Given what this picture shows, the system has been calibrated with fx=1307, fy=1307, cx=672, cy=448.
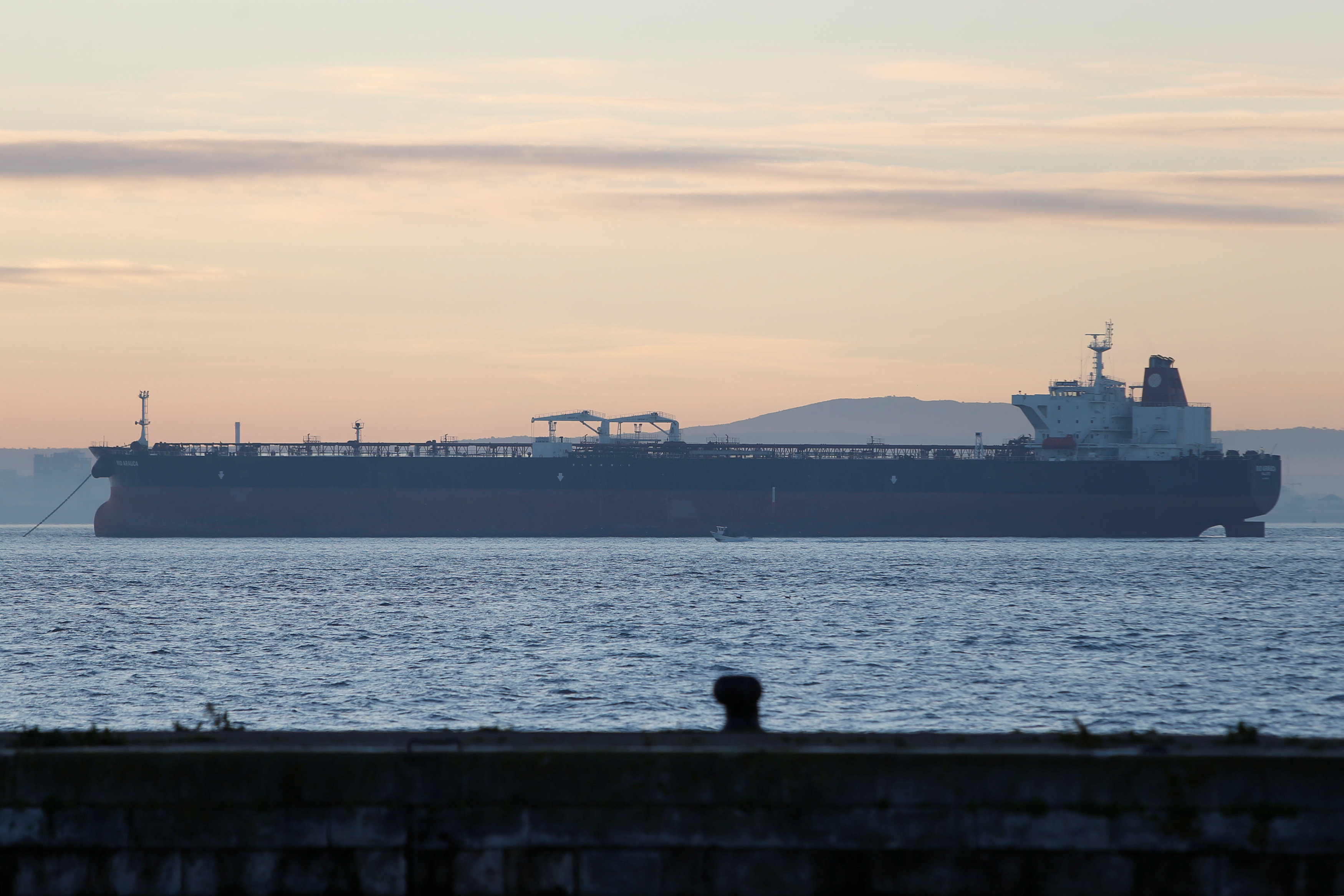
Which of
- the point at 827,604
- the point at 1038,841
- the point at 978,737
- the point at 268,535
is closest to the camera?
the point at 1038,841

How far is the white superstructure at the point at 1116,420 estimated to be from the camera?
81125mm

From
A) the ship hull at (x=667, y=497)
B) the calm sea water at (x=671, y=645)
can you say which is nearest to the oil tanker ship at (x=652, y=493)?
the ship hull at (x=667, y=497)

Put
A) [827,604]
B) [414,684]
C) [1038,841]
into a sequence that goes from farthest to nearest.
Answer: [827,604], [414,684], [1038,841]

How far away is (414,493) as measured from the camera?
75.9m

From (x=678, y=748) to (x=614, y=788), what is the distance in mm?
422

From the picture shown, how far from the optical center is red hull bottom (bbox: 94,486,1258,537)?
249 feet

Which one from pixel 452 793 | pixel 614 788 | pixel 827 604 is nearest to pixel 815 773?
pixel 614 788

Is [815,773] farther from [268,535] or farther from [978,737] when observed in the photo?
[268,535]

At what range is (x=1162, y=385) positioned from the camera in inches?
3285

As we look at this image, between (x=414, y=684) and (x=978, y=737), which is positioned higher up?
(x=978, y=737)

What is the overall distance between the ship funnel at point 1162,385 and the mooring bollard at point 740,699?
A: 80.8m

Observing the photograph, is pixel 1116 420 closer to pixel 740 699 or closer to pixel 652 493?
pixel 652 493

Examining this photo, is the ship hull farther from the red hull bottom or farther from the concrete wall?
the concrete wall

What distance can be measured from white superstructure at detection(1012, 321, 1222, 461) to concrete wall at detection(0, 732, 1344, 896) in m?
75.9
